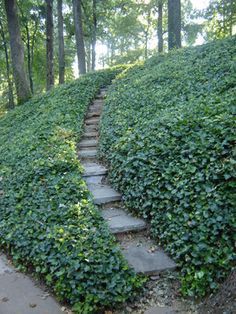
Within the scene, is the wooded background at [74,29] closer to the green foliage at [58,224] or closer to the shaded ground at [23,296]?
the green foliage at [58,224]

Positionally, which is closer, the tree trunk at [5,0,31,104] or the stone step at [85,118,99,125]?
the stone step at [85,118,99,125]

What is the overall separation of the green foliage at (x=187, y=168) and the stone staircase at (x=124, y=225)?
5.4 inches

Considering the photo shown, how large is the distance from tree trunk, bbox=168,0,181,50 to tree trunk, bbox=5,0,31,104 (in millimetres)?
5297

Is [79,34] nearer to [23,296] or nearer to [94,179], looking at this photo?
[94,179]

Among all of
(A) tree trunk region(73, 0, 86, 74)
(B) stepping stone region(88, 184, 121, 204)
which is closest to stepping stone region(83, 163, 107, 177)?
(B) stepping stone region(88, 184, 121, 204)

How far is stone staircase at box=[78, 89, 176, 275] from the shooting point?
3.38 metres

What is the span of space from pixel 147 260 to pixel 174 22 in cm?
982

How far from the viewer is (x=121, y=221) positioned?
13.3 ft

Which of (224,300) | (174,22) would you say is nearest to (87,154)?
(224,300)

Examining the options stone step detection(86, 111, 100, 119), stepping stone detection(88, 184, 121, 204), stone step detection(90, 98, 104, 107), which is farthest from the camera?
stone step detection(90, 98, 104, 107)

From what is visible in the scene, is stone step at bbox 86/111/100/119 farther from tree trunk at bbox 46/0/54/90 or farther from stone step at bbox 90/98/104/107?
tree trunk at bbox 46/0/54/90

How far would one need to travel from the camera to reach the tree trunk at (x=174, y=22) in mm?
10938

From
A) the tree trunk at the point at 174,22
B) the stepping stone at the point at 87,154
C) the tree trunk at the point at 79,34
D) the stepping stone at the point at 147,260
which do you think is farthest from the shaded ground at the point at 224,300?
the tree trunk at the point at 79,34

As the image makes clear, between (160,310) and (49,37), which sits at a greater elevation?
(49,37)
